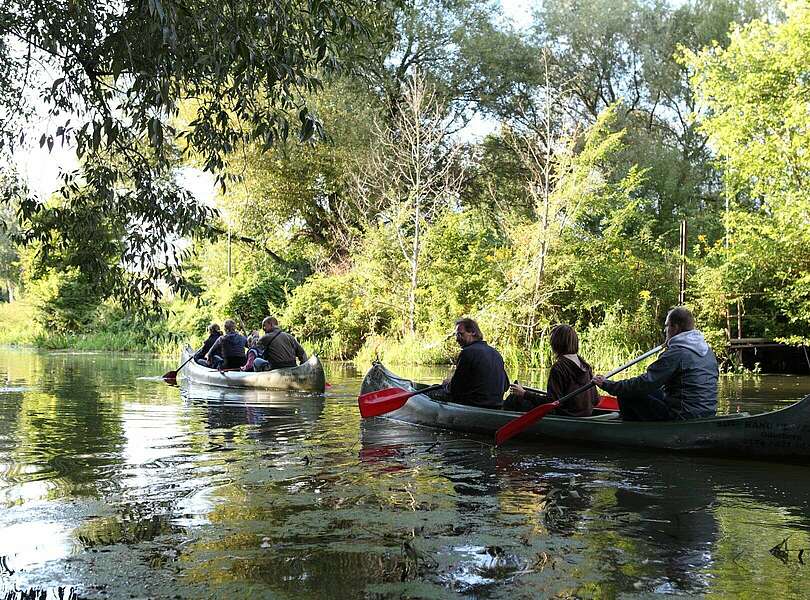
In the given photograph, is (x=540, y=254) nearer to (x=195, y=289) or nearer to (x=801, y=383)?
(x=801, y=383)

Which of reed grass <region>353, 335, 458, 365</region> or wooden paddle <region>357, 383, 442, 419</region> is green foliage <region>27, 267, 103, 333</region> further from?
wooden paddle <region>357, 383, 442, 419</region>

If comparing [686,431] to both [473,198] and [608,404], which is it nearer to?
[608,404]

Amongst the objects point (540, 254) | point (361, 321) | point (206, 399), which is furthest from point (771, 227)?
point (206, 399)

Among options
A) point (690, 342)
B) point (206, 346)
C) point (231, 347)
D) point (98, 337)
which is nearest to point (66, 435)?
point (690, 342)

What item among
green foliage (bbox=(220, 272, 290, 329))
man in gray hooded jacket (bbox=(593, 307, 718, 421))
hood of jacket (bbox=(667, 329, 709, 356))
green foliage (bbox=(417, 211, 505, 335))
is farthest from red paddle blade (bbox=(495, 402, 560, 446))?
green foliage (bbox=(220, 272, 290, 329))

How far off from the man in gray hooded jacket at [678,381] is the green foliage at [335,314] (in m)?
16.8

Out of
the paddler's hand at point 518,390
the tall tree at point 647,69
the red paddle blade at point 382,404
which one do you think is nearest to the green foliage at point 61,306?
A: the tall tree at point 647,69

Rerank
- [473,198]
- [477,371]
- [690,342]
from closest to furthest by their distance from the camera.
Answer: [690,342] → [477,371] → [473,198]

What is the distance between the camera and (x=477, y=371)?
9.80m

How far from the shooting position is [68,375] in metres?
19.5

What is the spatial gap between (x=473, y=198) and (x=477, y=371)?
21.4 meters

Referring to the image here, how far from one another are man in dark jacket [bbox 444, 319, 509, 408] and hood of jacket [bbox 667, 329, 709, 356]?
2208mm

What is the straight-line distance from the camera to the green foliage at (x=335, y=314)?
25.6m

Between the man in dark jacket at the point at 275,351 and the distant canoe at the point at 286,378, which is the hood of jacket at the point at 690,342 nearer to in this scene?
the distant canoe at the point at 286,378
